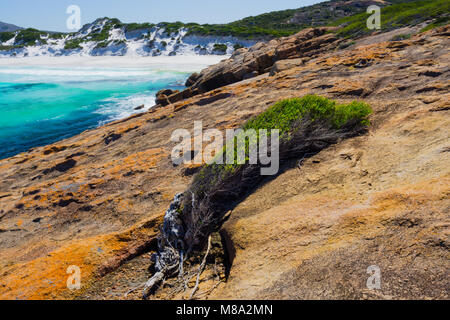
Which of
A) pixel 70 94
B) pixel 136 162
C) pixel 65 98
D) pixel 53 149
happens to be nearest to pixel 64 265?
pixel 136 162

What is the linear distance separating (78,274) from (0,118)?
34470 millimetres

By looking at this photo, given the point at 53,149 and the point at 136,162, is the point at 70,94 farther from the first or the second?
the point at 136,162

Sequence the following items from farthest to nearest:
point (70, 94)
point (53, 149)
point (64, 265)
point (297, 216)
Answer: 1. point (70, 94)
2. point (53, 149)
3. point (64, 265)
4. point (297, 216)

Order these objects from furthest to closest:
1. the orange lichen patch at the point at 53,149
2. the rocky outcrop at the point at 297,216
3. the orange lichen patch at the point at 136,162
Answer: the orange lichen patch at the point at 53,149, the orange lichen patch at the point at 136,162, the rocky outcrop at the point at 297,216

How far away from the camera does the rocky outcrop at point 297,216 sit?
3.26 m

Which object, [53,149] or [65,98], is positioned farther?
[65,98]

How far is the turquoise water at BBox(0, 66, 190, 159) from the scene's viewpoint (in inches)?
973

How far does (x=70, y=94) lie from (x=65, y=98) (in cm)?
220

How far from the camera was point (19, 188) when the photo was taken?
9703 millimetres

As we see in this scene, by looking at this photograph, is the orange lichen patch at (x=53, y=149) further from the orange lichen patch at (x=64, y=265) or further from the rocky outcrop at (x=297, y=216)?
the orange lichen patch at (x=64, y=265)

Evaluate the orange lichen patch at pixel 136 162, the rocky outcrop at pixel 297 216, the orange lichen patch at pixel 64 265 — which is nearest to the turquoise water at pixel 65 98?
the orange lichen patch at pixel 136 162

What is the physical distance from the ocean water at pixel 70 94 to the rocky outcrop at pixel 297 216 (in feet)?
57.4

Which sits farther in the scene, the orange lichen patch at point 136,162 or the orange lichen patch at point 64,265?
the orange lichen patch at point 136,162

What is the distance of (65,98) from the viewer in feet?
122
